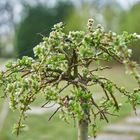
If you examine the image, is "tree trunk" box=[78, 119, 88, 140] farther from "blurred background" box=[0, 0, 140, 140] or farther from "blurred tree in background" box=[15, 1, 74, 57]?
"blurred tree in background" box=[15, 1, 74, 57]

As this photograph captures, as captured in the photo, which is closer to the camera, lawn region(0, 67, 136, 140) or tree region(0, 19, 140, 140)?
tree region(0, 19, 140, 140)

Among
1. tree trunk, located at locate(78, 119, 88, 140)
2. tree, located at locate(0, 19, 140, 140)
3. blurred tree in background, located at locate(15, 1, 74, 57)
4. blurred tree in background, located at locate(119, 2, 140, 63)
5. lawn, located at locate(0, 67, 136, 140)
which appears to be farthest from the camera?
blurred tree in background, located at locate(15, 1, 74, 57)

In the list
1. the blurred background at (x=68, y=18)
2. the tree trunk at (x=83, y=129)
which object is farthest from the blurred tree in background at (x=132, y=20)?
the tree trunk at (x=83, y=129)

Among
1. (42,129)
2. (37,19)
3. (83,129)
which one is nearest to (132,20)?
(37,19)

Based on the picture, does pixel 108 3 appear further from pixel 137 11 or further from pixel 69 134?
pixel 69 134

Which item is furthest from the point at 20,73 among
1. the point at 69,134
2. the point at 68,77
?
the point at 69,134

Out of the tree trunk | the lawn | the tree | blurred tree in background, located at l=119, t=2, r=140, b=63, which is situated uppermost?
blurred tree in background, located at l=119, t=2, r=140, b=63

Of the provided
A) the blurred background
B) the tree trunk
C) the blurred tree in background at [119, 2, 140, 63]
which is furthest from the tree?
the blurred tree in background at [119, 2, 140, 63]

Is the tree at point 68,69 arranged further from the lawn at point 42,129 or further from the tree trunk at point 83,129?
the lawn at point 42,129

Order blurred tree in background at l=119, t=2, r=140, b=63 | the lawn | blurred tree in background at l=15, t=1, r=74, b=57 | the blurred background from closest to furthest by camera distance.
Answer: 1. the lawn
2. blurred tree in background at l=119, t=2, r=140, b=63
3. the blurred background
4. blurred tree in background at l=15, t=1, r=74, b=57
